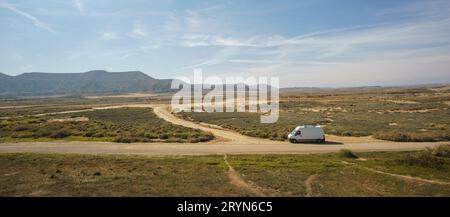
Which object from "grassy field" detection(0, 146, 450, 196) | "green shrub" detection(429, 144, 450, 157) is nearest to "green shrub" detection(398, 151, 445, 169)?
"grassy field" detection(0, 146, 450, 196)

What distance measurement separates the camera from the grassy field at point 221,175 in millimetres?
16156

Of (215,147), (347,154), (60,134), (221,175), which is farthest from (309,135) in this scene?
(60,134)

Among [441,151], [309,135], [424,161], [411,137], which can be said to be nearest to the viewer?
[424,161]

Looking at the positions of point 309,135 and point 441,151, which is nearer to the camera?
point 441,151

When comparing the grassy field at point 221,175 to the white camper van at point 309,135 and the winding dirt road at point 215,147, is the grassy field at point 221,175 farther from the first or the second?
the white camper van at point 309,135

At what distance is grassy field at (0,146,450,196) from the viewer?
1616 cm

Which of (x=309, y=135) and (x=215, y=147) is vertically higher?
(x=309, y=135)

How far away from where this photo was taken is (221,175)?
1947cm

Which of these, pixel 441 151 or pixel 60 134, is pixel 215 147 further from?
pixel 60 134

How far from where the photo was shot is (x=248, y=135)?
39844 millimetres
